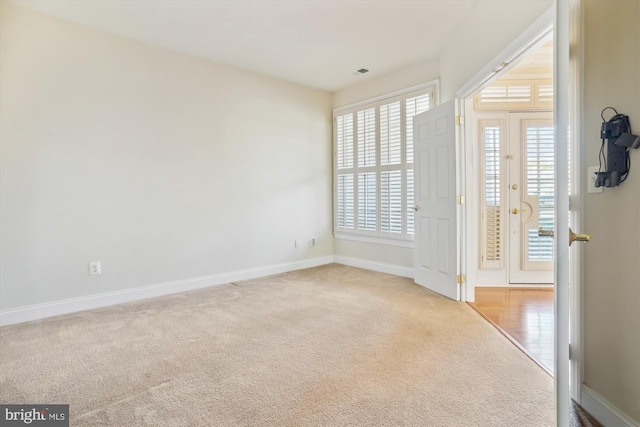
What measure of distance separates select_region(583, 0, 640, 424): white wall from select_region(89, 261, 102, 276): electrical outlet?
4042 mm

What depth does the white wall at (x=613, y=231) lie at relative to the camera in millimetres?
1411

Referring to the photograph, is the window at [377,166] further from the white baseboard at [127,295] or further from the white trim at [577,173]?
the white trim at [577,173]

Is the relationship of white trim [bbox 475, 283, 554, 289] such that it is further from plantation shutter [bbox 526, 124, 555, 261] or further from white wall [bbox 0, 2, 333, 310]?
white wall [bbox 0, 2, 333, 310]

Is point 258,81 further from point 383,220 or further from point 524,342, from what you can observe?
point 524,342

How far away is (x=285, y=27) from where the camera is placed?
3344mm

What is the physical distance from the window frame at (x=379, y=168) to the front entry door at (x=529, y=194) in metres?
1.18

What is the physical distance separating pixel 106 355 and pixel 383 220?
3613mm

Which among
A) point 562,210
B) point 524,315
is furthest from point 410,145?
point 562,210

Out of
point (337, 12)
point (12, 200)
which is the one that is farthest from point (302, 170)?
point (12, 200)

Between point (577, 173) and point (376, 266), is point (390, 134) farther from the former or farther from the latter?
point (577, 173)

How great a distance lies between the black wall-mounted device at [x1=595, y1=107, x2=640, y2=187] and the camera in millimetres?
1388

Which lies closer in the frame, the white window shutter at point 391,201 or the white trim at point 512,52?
the white trim at point 512,52

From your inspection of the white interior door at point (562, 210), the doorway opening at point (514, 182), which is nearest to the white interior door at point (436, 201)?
the doorway opening at point (514, 182)

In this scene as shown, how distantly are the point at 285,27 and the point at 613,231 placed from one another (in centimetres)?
319
